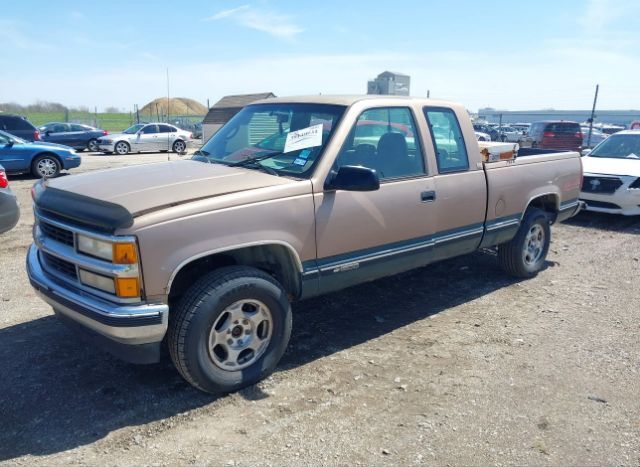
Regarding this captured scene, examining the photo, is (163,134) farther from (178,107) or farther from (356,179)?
(178,107)

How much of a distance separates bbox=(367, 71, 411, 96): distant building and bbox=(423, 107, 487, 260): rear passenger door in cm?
1337

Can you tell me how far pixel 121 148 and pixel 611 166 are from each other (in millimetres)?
20696

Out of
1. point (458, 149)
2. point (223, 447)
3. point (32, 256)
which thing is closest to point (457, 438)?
point (223, 447)

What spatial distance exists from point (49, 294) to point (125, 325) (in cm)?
82

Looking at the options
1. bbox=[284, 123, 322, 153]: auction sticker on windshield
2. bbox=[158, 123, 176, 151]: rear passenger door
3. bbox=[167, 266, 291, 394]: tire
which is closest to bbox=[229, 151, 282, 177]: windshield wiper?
bbox=[284, 123, 322, 153]: auction sticker on windshield

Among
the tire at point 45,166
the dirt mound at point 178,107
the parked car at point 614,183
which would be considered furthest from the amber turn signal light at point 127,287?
the dirt mound at point 178,107

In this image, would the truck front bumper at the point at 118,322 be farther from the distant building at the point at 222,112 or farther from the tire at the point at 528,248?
the distant building at the point at 222,112

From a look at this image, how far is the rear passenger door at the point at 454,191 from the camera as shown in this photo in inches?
184

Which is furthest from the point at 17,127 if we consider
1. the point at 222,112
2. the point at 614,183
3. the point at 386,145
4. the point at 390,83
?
the point at 614,183

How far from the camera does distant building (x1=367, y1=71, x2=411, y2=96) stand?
18516mm

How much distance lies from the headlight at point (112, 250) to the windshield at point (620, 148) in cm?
978

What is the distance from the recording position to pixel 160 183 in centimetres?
358

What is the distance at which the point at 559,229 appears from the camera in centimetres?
873

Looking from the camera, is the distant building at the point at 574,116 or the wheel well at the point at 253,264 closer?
the wheel well at the point at 253,264
